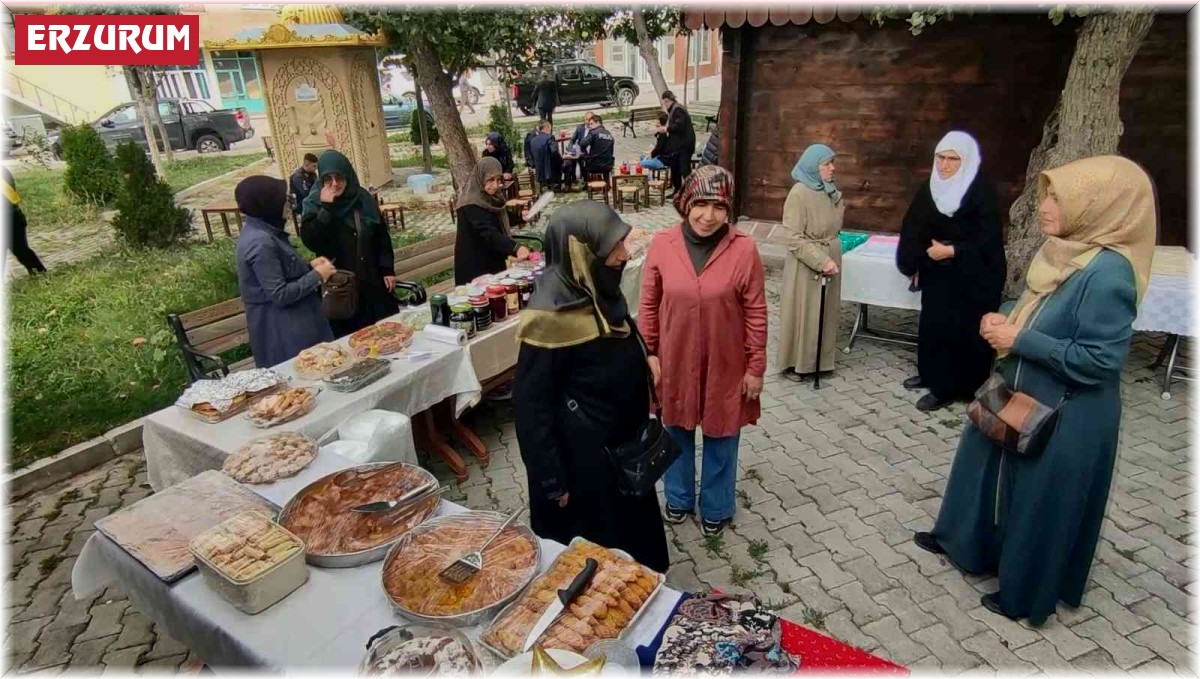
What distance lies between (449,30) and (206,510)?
29.7 feet

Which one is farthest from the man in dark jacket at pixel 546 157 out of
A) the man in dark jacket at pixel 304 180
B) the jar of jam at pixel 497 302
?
the jar of jam at pixel 497 302

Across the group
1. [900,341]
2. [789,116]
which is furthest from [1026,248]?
[789,116]

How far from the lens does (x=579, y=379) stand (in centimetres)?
249

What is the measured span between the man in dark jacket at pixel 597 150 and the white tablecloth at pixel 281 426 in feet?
29.8

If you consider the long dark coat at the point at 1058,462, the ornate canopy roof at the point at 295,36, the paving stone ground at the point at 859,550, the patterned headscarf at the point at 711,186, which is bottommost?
the paving stone ground at the point at 859,550

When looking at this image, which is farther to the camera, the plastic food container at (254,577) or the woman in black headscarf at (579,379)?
the woman in black headscarf at (579,379)

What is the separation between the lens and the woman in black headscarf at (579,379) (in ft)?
7.70

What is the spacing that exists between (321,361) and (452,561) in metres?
1.86

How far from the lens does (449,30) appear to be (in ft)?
32.3

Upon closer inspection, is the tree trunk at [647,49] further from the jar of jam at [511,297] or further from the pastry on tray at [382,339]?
the pastry on tray at [382,339]

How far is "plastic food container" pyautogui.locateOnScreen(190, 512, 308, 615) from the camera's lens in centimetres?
190

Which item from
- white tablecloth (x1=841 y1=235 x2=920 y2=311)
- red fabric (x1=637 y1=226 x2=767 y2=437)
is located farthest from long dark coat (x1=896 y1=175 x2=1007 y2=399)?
red fabric (x1=637 y1=226 x2=767 y2=437)

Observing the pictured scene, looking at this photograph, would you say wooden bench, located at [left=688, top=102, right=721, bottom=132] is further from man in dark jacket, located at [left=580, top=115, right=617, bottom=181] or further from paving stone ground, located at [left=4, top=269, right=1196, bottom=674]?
paving stone ground, located at [left=4, top=269, right=1196, bottom=674]

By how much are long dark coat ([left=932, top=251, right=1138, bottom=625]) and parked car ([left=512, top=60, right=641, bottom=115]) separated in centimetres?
2117
